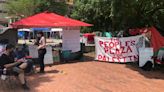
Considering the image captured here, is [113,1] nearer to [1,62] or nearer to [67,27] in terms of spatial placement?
[67,27]

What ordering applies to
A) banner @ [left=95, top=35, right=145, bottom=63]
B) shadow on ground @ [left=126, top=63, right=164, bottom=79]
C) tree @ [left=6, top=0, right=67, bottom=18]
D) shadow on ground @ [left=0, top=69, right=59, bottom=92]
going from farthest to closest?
tree @ [left=6, top=0, right=67, bottom=18] < banner @ [left=95, top=35, right=145, bottom=63] < shadow on ground @ [left=126, top=63, right=164, bottom=79] < shadow on ground @ [left=0, top=69, right=59, bottom=92]

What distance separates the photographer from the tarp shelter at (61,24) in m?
16.5

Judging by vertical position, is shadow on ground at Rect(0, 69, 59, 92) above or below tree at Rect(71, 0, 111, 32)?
below

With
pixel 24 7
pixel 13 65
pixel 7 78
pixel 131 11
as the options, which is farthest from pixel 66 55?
pixel 24 7

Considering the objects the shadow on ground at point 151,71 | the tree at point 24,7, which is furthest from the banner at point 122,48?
the tree at point 24,7

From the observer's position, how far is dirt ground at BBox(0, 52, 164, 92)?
36.0ft

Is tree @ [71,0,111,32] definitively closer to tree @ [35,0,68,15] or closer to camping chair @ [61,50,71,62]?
camping chair @ [61,50,71,62]

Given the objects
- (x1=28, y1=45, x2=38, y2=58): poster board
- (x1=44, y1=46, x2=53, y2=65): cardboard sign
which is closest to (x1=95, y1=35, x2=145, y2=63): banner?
(x1=44, y1=46, x2=53, y2=65): cardboard sign

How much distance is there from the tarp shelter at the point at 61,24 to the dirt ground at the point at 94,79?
231cm

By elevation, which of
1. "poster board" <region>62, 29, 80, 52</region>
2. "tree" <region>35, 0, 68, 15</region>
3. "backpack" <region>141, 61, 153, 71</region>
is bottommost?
"backpack" <region>141, 61, 153, 71</region>

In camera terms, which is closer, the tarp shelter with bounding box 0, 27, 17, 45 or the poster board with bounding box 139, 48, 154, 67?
the poster board with bounding box 139, 48, 154, 67

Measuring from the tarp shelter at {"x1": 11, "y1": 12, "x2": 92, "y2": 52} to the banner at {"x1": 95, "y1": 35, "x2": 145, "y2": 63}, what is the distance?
182cm

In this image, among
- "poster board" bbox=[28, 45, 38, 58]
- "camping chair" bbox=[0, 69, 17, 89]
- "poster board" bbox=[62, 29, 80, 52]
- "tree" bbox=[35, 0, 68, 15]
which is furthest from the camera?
"tree" bbox=[35, 0, 68, 15]

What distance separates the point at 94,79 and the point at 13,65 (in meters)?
3.48
